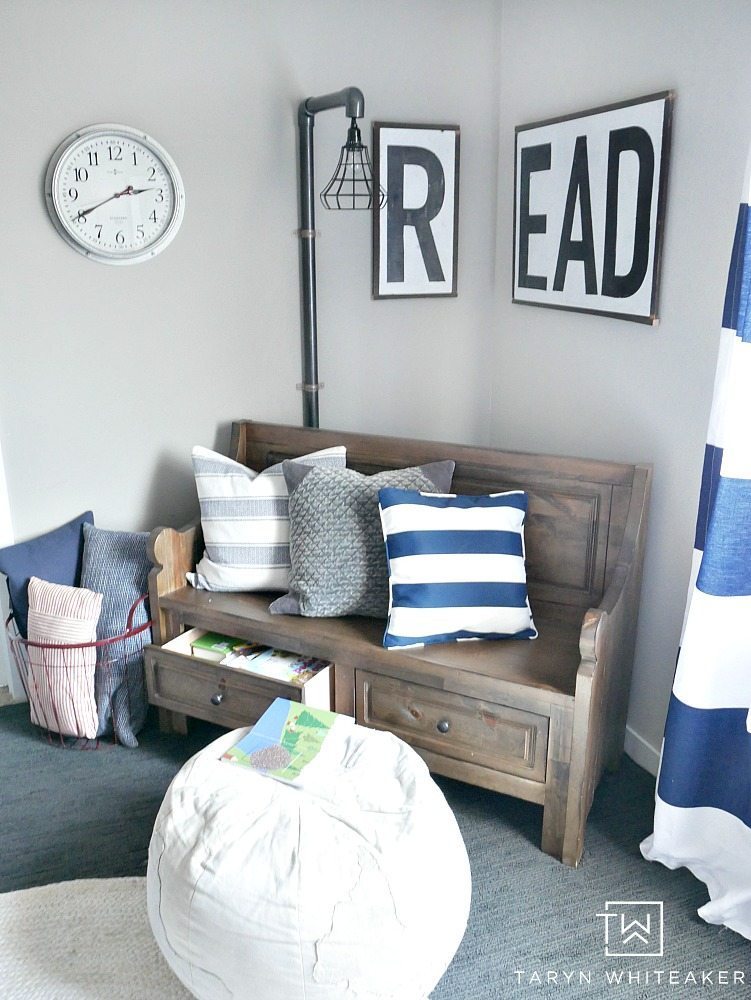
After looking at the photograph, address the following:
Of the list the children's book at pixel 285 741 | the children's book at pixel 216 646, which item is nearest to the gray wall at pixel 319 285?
the children's book at pixel 216 646

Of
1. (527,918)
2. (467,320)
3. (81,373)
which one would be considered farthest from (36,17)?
(527,918)

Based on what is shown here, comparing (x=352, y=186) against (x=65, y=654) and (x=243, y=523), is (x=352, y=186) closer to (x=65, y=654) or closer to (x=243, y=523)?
(x=243, y=523)

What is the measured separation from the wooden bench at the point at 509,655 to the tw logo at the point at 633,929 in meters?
Result: 0.16

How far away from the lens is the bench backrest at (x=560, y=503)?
232cm

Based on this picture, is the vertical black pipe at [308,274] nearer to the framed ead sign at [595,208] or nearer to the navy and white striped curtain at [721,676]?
the framed ead sign at [595,208]

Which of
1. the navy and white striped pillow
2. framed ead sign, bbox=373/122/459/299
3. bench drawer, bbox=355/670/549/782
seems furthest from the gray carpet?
framed ead sign, bbox=373/122/459/299

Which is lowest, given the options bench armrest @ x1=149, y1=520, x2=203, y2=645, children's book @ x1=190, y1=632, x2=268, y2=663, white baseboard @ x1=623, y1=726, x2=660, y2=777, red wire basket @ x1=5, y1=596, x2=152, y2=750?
white baseboard @ x1=623, y1=726, x2=660, y2=777

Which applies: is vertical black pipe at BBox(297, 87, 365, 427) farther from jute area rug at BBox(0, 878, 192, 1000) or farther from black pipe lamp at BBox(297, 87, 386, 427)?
jute area rug at BBox(0, 878, 192, 1000)

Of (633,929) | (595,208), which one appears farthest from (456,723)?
(595,208)

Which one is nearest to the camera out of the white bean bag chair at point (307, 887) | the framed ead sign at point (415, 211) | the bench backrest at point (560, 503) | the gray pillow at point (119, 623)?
the white bean bag chair at point (307, 887)

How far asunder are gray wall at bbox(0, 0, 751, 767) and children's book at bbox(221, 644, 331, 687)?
683 mm

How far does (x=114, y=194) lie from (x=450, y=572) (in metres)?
1.45

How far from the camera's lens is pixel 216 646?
2479mm

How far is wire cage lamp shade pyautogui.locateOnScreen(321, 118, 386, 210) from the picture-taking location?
273 cm
